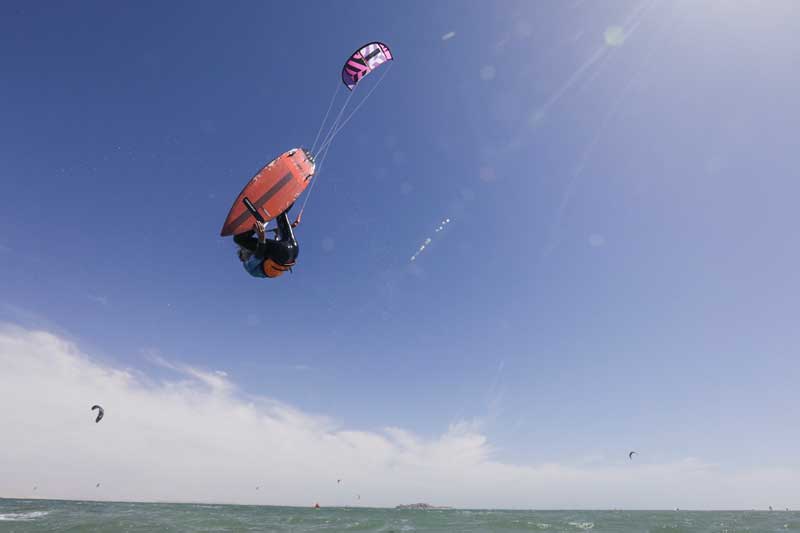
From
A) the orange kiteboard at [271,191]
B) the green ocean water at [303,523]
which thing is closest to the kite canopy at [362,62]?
the orange kiteboard at [271,191]

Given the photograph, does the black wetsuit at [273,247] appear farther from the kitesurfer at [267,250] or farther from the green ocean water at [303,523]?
the green ocean water at [303,523]

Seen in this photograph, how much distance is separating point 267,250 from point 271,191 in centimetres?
134

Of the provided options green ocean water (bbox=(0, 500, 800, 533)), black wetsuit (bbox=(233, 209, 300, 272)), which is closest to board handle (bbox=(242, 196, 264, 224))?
black wetsuit (bbox=(233, 209, 300, 272))

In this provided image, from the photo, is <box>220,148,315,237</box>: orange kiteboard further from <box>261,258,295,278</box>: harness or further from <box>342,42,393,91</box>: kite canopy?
<box>342,42,393,91</box>: kite canopy

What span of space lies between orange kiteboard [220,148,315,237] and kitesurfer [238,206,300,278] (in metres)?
0.21

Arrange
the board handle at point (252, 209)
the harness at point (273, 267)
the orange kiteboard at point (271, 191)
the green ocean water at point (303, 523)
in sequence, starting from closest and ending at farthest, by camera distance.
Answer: the board handle at point (252, 209) → the orange kiteboard at point (271, 191) → the harness at point (273, 267) → the green ocean water at point (303, 523)

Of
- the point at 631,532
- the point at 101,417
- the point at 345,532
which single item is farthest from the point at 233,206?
the point at 631,532

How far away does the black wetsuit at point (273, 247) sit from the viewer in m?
8.95

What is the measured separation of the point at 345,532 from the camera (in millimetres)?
25500

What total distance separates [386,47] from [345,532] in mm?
27041

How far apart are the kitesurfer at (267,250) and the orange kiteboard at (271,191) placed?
0.69 feet

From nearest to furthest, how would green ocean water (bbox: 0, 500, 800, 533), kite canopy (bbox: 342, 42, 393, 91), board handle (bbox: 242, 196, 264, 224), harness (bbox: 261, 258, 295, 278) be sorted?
board handle (bbox: 242, 196, 264, 224), harness (bbox: 261, 258, 295, 278), kite canopy (bbox: 342, 42, 393, 91), green ocean water (bbox: 0, 500, 800, 533)

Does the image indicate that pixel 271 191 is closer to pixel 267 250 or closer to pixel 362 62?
Answer: pixel 267 250

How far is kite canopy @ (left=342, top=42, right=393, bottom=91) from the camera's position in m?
11.9
